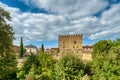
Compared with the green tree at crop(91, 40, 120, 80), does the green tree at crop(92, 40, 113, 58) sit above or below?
above

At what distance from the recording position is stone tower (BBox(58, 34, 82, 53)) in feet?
224

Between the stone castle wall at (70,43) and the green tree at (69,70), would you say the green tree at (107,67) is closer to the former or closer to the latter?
the green tree at (69,70)

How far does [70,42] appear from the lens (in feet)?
227

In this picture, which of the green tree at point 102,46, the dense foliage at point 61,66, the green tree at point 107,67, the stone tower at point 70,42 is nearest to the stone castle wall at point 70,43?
the stone tower at point 70,42

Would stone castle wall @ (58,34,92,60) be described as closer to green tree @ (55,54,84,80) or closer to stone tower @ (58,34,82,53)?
stone tower @ (58,34,82,53)

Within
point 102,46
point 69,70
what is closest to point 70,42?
point 102,46

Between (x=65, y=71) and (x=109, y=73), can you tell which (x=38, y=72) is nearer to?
(x=65, y=71)

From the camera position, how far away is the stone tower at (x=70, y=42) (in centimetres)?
6825

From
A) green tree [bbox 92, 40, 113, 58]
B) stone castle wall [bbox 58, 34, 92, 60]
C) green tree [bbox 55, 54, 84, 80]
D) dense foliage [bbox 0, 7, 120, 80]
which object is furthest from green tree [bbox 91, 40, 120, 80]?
stone castle wall [bbox 58, 34, 92, 60]

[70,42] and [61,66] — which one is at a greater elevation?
[70,42]

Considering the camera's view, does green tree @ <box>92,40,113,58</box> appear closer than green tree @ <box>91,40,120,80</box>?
No

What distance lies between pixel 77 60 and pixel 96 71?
3.02 m

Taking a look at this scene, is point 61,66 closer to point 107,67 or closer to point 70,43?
point 107,67

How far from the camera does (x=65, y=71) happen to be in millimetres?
22172
